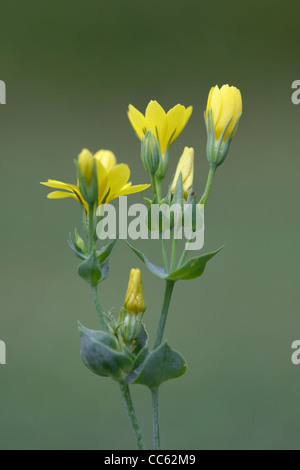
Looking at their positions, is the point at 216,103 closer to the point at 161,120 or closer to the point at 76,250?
the point at 161,120

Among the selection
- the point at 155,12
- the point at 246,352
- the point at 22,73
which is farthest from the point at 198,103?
the point at 246,352

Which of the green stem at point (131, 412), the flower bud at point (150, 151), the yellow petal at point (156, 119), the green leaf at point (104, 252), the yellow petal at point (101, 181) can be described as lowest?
the green stem at point (131, 412)

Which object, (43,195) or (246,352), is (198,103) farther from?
(246,352)

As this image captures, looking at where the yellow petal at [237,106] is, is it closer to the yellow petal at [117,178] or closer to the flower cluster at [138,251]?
the flower cluster at [138,251]

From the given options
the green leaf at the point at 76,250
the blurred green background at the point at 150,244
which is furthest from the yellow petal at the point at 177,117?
the blurred green background at the point at 150,244

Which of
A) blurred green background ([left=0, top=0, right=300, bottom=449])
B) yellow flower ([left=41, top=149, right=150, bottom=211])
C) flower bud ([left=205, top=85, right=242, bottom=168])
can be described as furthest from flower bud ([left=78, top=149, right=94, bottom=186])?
blurred green background ([left=0, top=0, right=300, bottom=449])

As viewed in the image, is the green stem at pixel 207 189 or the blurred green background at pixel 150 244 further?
the blurred green background at pixel 150 244

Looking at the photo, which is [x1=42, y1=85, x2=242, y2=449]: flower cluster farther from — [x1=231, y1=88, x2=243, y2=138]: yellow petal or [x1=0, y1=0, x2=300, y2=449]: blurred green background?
[x1=0, y1=0, x2=300, y2=449]: blurred green background

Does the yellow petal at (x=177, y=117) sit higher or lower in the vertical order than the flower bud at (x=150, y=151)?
higher
